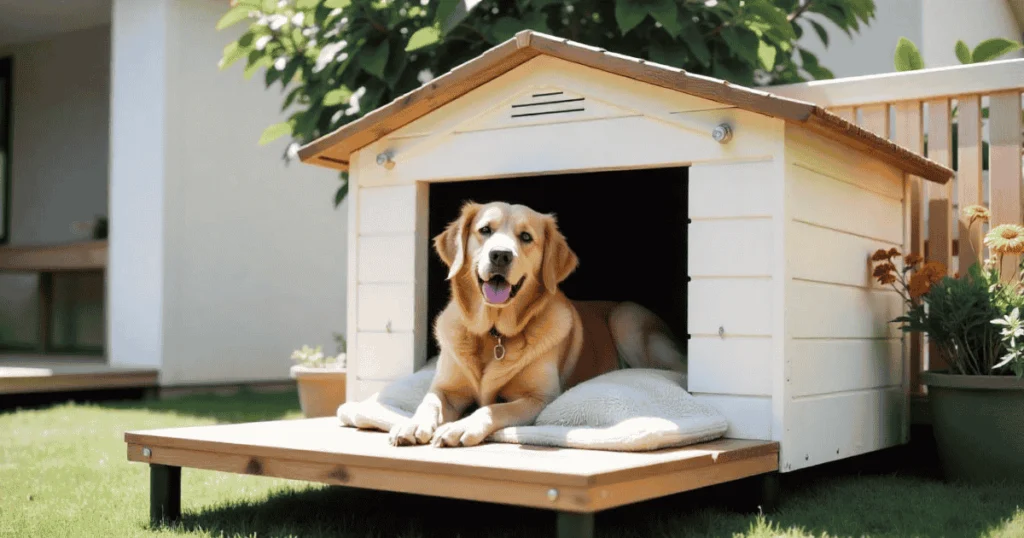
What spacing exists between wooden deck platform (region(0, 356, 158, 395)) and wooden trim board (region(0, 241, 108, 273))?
801 mm

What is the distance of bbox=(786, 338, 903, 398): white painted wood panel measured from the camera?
326 centimetres

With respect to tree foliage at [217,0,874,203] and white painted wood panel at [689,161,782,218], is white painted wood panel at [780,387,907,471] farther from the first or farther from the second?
tree foliage at [217,0,874,203]

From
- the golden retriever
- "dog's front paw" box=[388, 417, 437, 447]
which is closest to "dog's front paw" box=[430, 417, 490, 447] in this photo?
"dog's front paw" box=[388, 417, 437, 447]

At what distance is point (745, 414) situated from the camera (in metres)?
3.21

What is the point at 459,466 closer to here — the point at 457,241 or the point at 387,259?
the point at 457,241

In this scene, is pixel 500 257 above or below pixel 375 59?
below

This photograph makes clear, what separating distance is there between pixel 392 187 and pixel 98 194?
21.4ft

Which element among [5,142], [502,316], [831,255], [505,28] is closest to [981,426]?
[831,255]

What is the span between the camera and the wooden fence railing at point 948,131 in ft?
13.6

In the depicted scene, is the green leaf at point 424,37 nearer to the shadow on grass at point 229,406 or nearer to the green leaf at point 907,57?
the green leaf at point 907,57

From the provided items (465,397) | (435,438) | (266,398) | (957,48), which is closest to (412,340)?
(465,397)

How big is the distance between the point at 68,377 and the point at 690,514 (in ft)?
16.0

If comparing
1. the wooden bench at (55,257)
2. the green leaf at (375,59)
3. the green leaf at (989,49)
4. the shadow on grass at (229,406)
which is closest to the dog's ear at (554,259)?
the green leaf at (375,59)

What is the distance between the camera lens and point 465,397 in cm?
349
